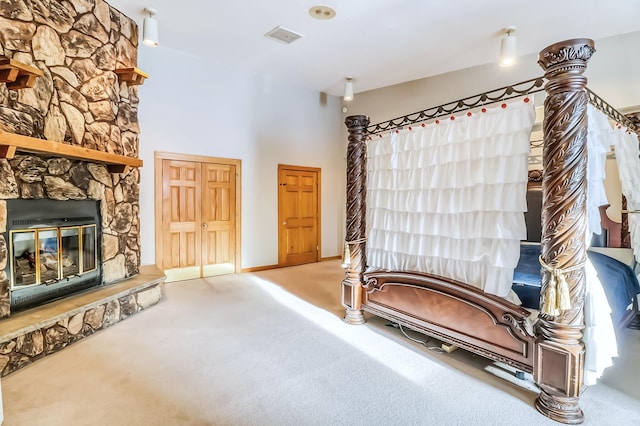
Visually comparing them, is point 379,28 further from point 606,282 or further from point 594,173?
point 606,282

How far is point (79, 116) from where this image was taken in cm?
315

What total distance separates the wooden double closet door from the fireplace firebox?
146 cm

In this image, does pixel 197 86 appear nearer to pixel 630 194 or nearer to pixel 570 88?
pixel 570 88

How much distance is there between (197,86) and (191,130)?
0.67 m

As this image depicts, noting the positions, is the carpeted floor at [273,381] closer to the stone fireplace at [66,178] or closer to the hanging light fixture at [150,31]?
the stone fireplace at [66,178]

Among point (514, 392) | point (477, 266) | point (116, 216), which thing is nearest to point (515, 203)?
point (477, 266)

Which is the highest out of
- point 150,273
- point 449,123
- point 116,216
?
point 449,123

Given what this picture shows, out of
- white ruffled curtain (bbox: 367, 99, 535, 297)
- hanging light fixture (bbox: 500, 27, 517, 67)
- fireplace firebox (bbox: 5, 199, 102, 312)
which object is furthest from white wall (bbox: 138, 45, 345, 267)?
hanging light fixture (bbox: 500, 27, 517, 67)

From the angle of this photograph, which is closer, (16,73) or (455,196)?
(16,73)

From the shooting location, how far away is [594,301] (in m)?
2.00

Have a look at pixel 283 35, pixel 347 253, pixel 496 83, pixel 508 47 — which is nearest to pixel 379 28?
pixel 283 35

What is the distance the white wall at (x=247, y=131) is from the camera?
4.67 metres

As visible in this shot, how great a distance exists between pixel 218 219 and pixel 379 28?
11.8 feet

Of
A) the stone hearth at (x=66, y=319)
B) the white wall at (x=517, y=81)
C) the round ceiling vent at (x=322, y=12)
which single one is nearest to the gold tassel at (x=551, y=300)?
the white wall at (x=517, y=81)
